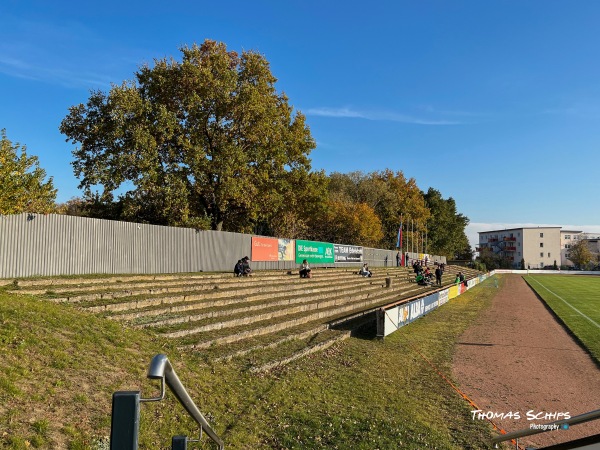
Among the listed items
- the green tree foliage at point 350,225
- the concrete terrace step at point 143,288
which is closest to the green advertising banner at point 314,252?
the concrete terrace step at point 143,288

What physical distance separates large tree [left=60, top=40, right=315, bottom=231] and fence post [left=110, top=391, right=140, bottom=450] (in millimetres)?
24192

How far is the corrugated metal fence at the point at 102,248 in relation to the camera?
13.5 metres

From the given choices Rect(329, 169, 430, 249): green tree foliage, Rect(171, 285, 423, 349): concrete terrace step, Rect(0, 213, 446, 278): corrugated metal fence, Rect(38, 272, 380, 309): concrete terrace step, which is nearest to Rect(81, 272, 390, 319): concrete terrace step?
Rect(38, 272, 380, 309): concrete terrace step

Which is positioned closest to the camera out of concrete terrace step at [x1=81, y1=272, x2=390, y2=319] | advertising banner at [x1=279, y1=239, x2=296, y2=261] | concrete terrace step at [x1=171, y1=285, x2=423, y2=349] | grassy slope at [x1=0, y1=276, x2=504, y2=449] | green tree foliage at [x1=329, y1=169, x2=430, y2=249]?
grassy slope at [x1=0, y1=276, x2=504, y2=449]

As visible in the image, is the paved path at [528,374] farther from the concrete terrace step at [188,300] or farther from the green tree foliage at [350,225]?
the green tree foliage at [350,225]

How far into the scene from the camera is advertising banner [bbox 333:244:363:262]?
39.9 metres

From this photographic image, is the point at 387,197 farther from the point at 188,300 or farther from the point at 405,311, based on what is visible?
the point at 188,300

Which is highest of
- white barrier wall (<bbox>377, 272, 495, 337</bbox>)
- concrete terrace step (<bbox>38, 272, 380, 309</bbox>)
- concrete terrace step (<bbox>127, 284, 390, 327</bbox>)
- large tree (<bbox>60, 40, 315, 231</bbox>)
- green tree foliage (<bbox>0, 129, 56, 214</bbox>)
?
large tree (<bbox>60, 40, 315, 231</bbox>)

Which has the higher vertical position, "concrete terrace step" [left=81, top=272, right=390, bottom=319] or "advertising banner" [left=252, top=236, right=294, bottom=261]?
"advertising banner" [left=252, top=236, right=294, bottom=261]

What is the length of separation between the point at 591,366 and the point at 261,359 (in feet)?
35.0

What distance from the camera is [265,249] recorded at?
28.5 metres

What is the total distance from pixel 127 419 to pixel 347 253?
40.6 m

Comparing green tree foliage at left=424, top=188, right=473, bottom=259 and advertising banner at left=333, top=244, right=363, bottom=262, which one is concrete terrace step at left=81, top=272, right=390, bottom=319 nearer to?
advertising banner at left=333, top=244, right=363, bottom=262

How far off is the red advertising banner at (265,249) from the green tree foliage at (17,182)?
13.6 meters
